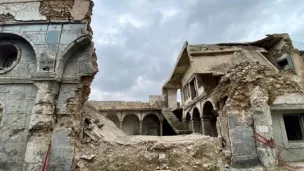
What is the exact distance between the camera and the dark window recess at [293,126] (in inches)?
371

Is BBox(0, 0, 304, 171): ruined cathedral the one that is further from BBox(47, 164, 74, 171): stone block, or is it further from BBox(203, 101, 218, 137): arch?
BBox(203, 101, 218, 137): arch

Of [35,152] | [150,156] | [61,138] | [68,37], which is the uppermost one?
[68,37]

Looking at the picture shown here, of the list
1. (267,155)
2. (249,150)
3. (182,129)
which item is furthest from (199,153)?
(182,129)

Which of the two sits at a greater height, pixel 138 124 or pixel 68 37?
pixel 68 37

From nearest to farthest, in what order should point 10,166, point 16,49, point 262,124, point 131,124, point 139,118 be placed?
1. point 10,166
2. point 262,124
3. point 16,49
4. point 139,118
5. point 131,124

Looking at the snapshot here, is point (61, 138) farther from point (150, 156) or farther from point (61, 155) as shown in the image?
point (150, 156)

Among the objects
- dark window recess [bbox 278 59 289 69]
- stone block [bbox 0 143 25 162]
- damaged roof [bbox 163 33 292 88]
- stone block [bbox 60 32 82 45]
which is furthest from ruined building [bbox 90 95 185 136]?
stone block [bbox 0 143 25 162]

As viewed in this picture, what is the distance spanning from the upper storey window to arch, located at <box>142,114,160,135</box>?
15103 millimetres

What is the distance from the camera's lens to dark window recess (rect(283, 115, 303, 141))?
942cm

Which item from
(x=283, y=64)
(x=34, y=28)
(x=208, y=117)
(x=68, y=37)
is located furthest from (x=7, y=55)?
(x=283, y=64)

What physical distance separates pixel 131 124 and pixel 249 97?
53.8 ft

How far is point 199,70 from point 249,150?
7597 millimetres

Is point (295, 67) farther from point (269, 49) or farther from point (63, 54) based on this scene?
point (63, 54)

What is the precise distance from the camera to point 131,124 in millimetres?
20703
